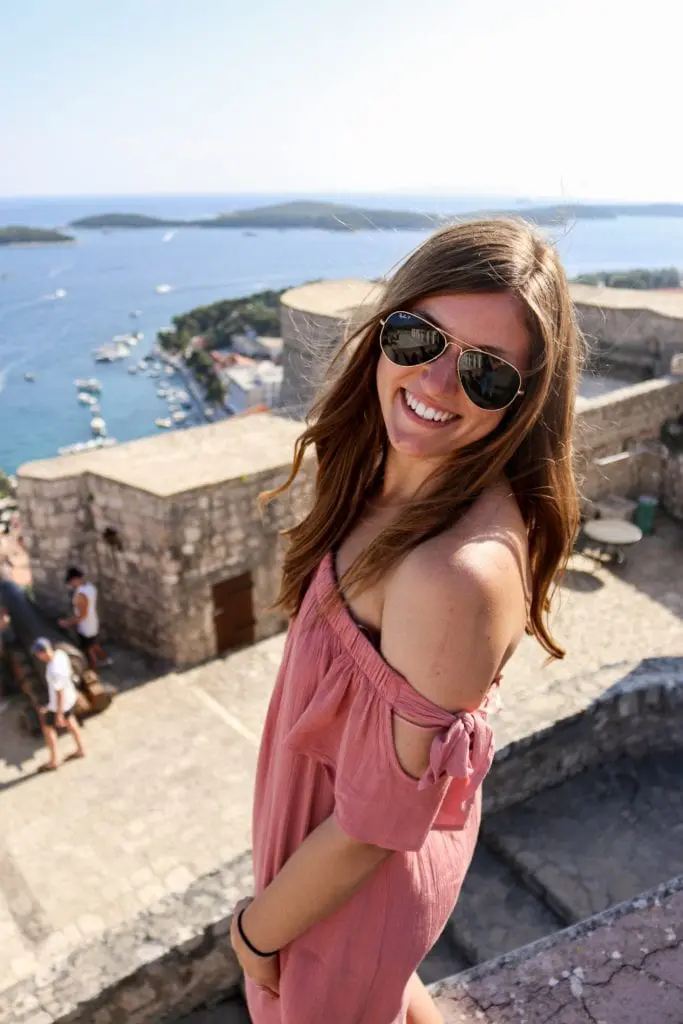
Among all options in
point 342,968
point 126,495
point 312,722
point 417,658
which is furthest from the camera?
point 126,495

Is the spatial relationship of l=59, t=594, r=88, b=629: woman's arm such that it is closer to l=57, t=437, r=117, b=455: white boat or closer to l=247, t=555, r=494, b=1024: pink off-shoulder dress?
l=247, t=555, r=494, b=1024: pink off-shoulder dress

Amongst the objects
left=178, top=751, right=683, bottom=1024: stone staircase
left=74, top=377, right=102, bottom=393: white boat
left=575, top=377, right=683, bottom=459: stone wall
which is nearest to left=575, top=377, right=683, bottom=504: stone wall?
left=575, top=377, right=683, bottom=459: stone wall

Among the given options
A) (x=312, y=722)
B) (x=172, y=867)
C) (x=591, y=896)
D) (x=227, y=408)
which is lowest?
(x=227, y=408)

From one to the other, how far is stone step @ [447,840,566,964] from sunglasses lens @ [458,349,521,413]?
257 centimetres

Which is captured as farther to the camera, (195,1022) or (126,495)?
(126,495)

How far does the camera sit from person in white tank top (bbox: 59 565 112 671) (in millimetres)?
8328

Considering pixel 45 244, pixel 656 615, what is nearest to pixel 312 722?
pixel 656 615

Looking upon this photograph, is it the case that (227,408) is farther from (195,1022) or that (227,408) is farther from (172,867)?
(195,1022)

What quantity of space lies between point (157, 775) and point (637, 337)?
1166cm

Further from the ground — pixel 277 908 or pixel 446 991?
pixel 277 908

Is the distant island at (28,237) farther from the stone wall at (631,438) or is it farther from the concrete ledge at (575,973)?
the concrete ledge at (575,973)

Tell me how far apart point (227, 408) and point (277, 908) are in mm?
44892

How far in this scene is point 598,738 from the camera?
12.9 feet

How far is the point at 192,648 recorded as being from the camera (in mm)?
9055
